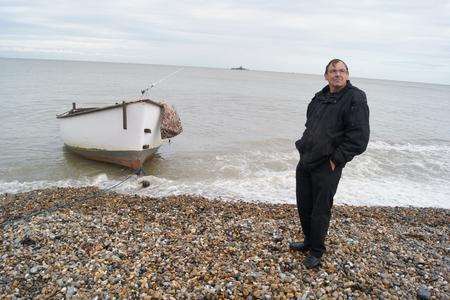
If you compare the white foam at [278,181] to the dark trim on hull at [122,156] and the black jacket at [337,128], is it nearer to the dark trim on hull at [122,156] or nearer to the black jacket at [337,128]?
the dark trim on hull at [122,156]

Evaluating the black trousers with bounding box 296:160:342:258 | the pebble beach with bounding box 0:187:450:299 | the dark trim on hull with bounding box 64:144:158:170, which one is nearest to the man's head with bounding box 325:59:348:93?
the black trousers with bounding box 296:160:342:258

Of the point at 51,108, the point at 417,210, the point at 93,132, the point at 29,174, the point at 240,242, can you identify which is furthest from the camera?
the point at 51,108

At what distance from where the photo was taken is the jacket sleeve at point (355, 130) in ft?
14.4

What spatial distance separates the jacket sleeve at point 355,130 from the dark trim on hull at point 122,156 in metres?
9.31

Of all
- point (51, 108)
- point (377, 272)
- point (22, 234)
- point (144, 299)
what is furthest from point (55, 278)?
point (51, 108)

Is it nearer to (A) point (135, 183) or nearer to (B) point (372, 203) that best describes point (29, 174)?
(A) point (135, 183)

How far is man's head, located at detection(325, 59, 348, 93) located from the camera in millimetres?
4547

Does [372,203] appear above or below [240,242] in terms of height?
below

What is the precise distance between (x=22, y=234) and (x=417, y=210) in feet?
28.5

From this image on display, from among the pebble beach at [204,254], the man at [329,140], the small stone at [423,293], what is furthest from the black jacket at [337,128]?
the small stone at [423,293]

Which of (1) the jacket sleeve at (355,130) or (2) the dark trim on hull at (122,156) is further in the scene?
(2) the dark trim on hull at (122,156)

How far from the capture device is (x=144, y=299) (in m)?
4.58

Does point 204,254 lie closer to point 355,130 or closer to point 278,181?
point 355,130

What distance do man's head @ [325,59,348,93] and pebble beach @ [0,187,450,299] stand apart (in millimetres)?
2515
